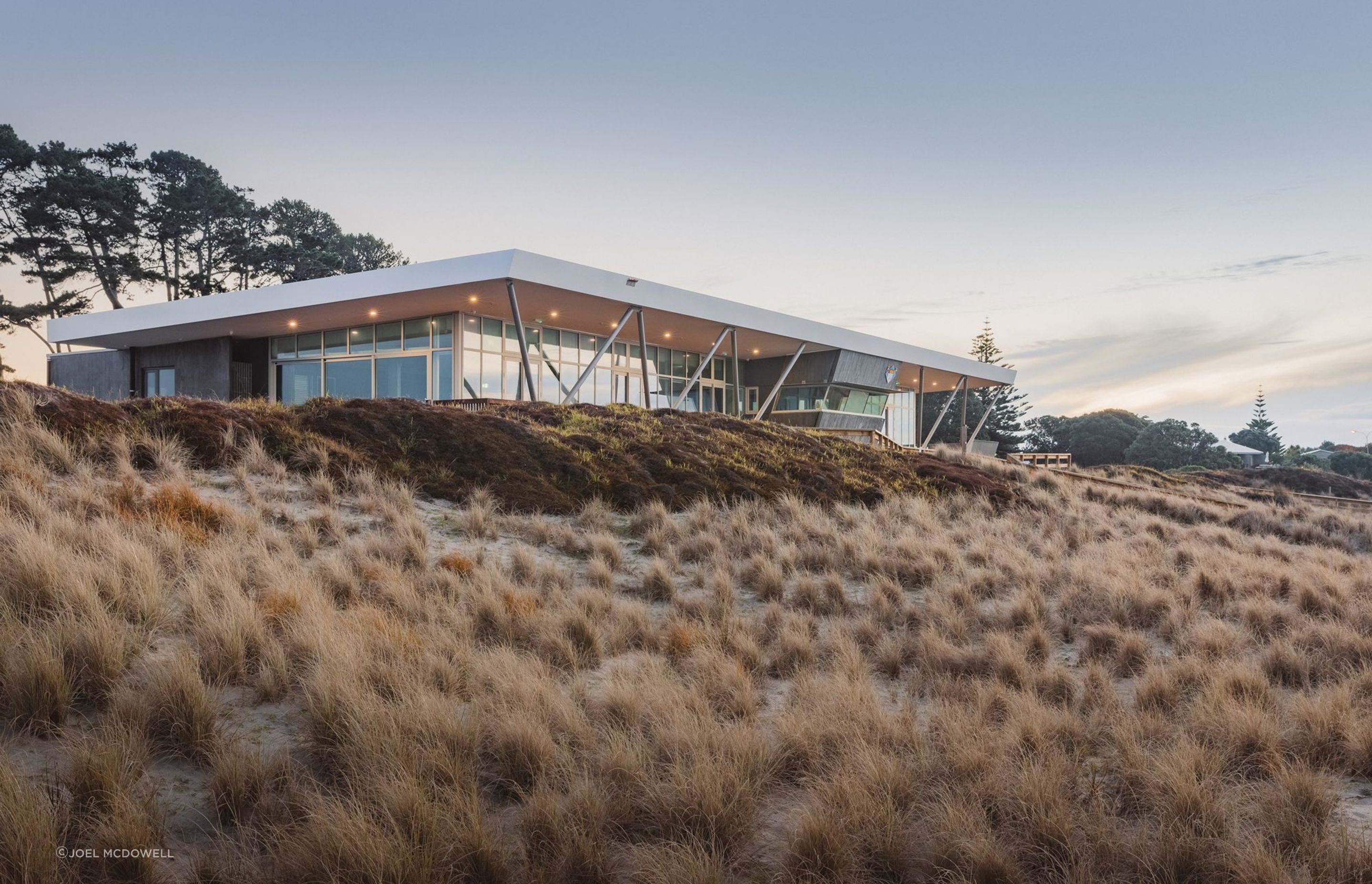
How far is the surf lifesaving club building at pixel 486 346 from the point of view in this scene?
22.6 metres

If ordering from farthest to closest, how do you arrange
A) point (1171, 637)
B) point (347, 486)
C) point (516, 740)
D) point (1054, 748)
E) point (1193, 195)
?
point (1193, 195)
point (347, 486)
point (1171, 637)
point (1054, 748)
point (516, 740)

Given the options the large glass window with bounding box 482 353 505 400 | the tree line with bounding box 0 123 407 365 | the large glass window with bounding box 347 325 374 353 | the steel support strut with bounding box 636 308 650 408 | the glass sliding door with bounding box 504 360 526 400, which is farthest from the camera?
the tree line with bounding box 0 123 407 365

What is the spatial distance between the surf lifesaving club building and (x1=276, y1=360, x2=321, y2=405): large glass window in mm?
68

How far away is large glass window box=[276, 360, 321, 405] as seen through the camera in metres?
30.0

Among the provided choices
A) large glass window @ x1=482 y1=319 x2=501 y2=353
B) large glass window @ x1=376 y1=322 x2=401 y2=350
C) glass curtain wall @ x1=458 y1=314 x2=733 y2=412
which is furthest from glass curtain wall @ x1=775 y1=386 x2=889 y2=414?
large glass window @ x1=376 y1=322 x2=401 y2=350

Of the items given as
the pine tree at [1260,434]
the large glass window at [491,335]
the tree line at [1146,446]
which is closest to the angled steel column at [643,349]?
the large glass window at [491,335]

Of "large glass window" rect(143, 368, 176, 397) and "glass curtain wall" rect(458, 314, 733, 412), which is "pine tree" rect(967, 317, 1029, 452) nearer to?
"glass curtain wall" rect(458, 314, 733, 412)

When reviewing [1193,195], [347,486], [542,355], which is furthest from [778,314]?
[347,486]

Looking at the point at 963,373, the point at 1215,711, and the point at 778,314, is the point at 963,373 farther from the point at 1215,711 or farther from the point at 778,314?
the point at 1215,711

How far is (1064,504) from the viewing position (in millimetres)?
16750

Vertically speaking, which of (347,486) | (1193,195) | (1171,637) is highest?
(1193,195)

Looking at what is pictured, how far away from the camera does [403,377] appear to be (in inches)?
1077

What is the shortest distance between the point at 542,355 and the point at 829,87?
48.2ft

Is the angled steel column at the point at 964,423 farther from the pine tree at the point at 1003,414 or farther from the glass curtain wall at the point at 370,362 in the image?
the pine tree at the point at 1003,414
